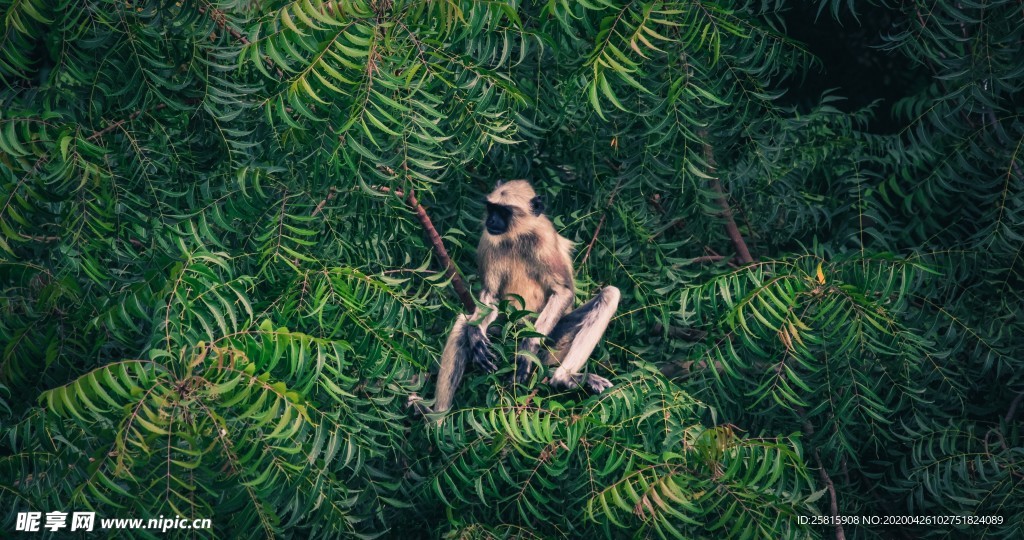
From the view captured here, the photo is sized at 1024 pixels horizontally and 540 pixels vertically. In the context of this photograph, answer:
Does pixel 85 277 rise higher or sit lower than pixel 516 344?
lower

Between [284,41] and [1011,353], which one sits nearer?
[284,41]

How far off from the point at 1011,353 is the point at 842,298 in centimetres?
141

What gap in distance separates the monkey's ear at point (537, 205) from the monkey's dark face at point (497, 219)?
0.18m

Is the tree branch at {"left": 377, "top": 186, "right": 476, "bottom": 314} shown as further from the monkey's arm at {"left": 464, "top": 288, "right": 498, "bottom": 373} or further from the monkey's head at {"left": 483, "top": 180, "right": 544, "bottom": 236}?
the monkey's head at {"left": 483, "top": 180, "right": 544, "bottom": 236}

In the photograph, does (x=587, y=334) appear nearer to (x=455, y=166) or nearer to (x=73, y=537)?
(x=455, y=166)

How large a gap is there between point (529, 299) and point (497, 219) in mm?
840

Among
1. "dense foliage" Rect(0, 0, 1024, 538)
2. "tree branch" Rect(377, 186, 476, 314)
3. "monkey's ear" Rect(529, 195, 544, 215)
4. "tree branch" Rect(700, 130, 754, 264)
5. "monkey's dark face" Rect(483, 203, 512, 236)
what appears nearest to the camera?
"dense foliage" Rect(0, 0, 1024, 538)

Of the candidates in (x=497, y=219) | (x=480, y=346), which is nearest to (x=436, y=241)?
(x=480, y=346)

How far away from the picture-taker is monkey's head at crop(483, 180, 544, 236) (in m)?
6.26

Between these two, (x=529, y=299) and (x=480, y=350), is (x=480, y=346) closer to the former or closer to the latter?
(x=480, y=350)

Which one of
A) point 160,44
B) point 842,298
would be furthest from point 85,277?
point 842,298

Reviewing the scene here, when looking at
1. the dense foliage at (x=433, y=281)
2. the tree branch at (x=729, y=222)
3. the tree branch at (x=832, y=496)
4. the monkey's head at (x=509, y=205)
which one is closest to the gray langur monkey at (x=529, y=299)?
the monkey's head at (x=509, y=205)

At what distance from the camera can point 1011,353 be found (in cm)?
535

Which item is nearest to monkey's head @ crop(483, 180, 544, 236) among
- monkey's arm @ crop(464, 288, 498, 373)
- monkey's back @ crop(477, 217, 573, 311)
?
monkey's back @ crop(477, 217, 573, 311)
